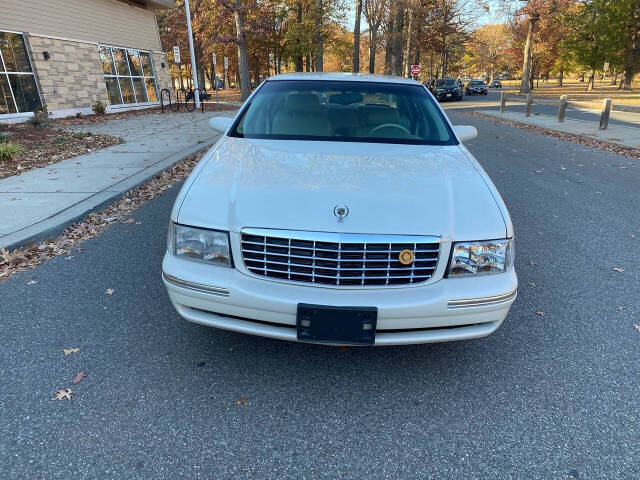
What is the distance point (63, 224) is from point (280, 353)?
3.18 metres

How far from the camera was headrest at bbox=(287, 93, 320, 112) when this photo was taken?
3527 mm

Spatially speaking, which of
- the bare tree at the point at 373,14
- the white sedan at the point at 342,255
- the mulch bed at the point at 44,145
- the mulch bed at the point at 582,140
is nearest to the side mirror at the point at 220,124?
the white sedan at the point at 342,255

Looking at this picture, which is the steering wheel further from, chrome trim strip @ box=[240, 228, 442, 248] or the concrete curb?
the concrete curb

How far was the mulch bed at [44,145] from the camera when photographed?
7.23 meters

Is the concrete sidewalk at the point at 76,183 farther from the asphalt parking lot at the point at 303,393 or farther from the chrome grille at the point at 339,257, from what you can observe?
the chrome grille at the point at 339,257

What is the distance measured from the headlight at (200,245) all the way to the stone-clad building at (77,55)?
14.2 meters

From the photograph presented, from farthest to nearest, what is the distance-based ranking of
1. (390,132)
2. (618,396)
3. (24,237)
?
(24,237)
(390,132)
(618,396)

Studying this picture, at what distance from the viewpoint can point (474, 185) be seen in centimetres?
245

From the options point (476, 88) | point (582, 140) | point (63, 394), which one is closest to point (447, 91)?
point (476, 88)

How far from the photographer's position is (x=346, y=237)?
2031 mm

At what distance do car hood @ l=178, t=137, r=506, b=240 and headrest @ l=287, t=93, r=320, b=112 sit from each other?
0.87m

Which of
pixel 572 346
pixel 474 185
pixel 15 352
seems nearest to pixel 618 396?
pixel 572 346

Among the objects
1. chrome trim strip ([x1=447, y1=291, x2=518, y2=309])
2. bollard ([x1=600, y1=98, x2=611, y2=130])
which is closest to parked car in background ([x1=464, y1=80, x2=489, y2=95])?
bollard ([x1=600, y1=98, x2=611, y2=130])

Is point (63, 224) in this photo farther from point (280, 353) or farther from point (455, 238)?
point (455, 238)
